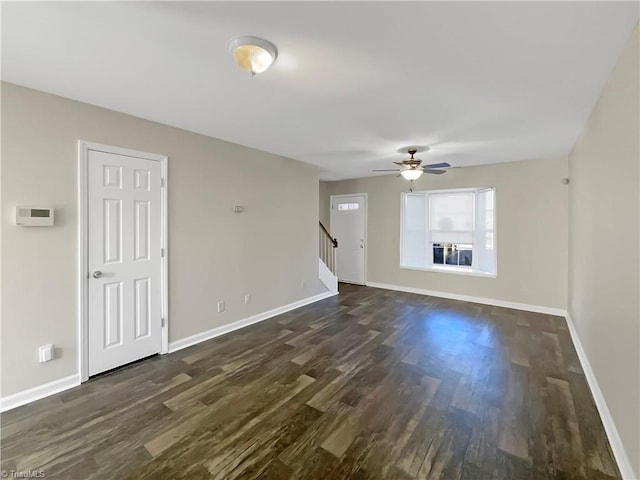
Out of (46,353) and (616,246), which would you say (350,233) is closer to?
(616,246)

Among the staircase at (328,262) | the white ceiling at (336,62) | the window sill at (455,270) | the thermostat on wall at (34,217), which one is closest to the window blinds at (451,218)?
the window sill at (455,270)

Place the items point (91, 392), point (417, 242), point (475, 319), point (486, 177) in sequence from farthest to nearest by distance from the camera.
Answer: point (417, 242) → point (486, 177) → point (475, 319) → point (91, 392)

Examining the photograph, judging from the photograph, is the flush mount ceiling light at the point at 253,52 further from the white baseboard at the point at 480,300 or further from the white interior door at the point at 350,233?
the white baseboard at the point at 480,300

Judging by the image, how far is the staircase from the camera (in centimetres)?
577

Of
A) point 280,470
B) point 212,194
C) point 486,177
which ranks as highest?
point 486,177

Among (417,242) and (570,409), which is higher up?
(417,242)

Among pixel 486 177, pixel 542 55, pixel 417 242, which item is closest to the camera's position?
pixel 542 55

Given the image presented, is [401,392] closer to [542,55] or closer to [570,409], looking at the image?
[570,409]

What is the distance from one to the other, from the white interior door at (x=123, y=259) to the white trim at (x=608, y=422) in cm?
392

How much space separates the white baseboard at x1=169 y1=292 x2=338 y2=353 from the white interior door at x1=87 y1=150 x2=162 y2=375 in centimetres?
25

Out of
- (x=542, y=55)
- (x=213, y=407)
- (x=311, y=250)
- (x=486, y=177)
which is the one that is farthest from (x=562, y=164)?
(x=213, y=407)

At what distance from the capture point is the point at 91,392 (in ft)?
8.29

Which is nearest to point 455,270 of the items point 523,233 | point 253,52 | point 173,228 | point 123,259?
point 523,233

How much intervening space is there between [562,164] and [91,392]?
6.77 metres
